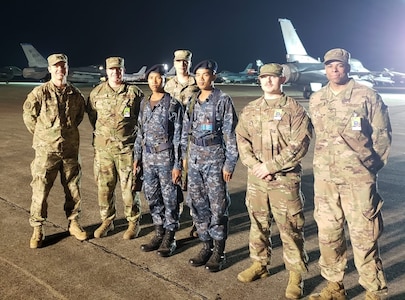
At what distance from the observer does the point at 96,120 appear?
469 cm

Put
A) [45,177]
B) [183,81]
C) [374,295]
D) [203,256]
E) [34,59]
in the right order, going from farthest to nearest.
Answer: [34,59] < [183,81] < [45,177] < [203,256] < [374,295]

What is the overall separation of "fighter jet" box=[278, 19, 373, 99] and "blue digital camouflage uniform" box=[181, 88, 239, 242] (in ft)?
60.1

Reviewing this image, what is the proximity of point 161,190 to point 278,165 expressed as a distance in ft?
4.72

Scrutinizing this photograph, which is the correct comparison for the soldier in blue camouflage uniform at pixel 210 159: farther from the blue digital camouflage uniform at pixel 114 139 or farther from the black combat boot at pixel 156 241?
the blue digital camouflage uniform at pixel 114 139

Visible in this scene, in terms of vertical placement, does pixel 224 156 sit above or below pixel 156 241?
above

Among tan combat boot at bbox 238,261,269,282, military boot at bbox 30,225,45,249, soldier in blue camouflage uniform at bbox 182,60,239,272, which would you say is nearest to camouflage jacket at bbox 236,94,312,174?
soldier in blue camouflage uniform at bbox 182,60,239,272

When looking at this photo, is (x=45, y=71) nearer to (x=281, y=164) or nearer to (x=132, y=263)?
(x=132, y=263)

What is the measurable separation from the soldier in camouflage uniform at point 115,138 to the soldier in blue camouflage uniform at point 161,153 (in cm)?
38

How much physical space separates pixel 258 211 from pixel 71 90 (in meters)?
2.63

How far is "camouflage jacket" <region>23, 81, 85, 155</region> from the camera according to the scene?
14.2ft

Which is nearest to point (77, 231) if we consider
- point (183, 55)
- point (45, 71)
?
point (183, 55)

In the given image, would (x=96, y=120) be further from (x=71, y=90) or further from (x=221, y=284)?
(x=221, y=284)

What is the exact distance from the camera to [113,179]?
15.2 feet

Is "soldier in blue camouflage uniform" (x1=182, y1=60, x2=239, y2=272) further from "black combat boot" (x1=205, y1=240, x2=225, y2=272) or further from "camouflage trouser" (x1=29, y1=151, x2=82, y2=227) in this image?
"camouflage trouser" (x1=29, y1=151, x2=82, y2=227)
